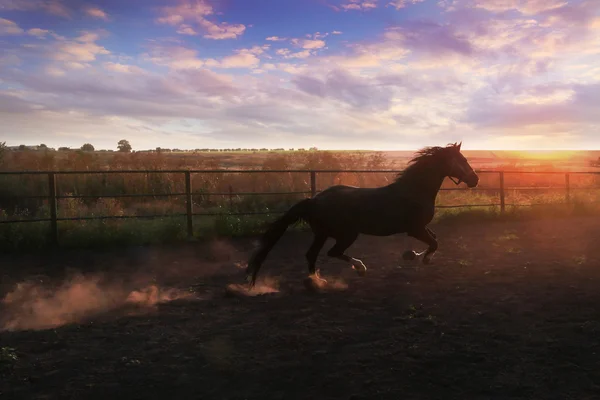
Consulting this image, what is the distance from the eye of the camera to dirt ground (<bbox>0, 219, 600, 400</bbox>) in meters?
3.32

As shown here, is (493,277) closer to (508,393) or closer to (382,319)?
(382,319)

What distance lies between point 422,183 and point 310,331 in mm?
3233

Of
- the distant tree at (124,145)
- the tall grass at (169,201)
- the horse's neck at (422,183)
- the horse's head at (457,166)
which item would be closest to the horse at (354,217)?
the horse's neck at (422,183)

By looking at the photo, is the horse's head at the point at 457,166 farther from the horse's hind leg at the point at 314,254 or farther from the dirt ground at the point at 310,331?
the horse's hind leg at the point at 314,254

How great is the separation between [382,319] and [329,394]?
5.55ft

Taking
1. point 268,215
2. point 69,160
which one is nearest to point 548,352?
point 268,215

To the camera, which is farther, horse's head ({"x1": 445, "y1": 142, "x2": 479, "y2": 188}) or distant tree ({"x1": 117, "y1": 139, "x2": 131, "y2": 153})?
distant tree ({"x1": 117, "y1": 139, "x2": 131, "y2": 153})

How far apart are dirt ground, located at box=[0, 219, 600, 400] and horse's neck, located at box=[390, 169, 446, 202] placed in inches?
48.5

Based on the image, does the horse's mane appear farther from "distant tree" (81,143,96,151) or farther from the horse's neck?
"distant tree" (81,143,96,151)

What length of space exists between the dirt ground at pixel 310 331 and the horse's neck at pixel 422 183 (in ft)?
4.04

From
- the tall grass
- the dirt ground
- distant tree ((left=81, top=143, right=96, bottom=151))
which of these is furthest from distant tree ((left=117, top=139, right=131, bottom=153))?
the dirt ground

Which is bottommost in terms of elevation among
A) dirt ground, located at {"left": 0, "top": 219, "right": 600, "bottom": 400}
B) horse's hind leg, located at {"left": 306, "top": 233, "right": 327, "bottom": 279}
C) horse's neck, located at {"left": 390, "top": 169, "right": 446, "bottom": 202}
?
dirt ground, located at {"left": 0, "top": 219, "right": 600, "bottom": 400}

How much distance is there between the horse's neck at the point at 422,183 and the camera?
6.62 m

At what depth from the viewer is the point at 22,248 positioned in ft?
30.5
